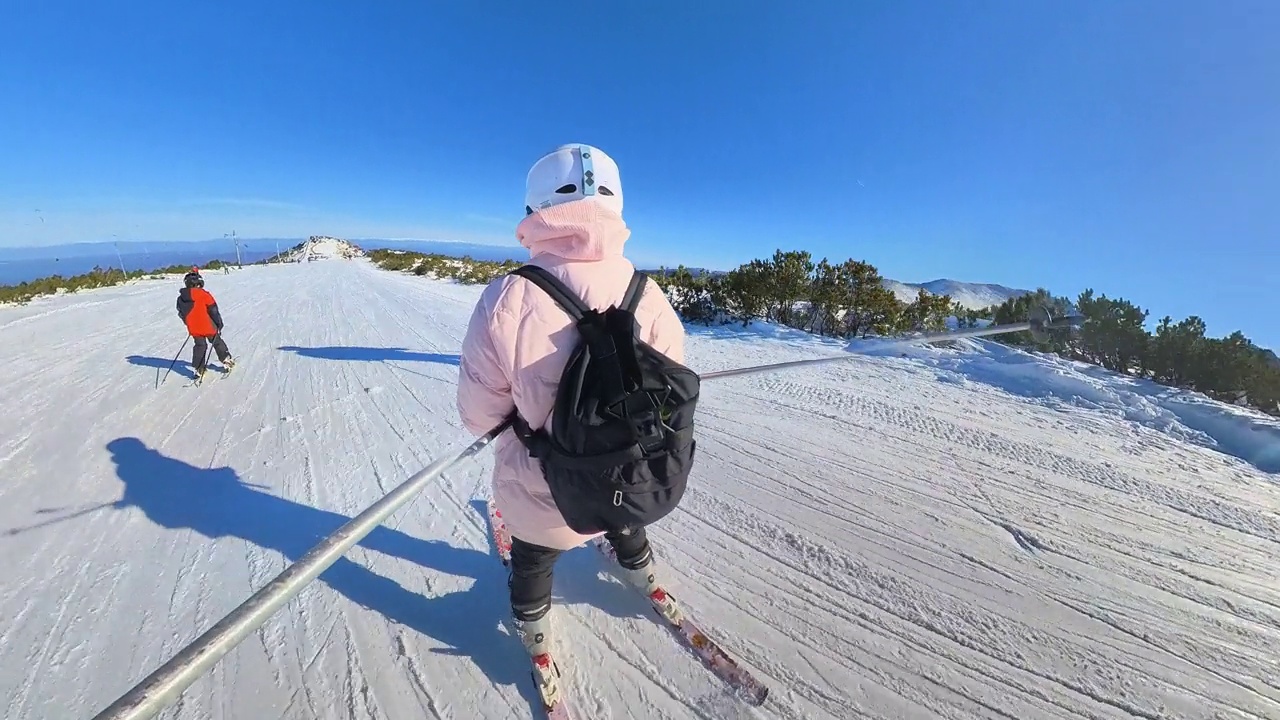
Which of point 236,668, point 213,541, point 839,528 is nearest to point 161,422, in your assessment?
point 213,541

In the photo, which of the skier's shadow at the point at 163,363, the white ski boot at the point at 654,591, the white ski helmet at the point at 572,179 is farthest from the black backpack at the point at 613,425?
the skier's shadow at the point at 163,363

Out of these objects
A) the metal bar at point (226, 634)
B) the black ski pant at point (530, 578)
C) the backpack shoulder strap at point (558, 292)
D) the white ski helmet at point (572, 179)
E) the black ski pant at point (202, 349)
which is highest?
the white ski helmet at point (572, 179)

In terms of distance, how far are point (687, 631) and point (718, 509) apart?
1026 millimetres

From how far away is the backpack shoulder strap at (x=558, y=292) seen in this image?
56.9 inches

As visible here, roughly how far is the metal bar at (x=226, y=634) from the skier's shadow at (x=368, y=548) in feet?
3.41

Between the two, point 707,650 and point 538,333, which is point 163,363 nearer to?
point 538,333

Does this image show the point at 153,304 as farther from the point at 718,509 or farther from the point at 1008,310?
the point at 1008,310

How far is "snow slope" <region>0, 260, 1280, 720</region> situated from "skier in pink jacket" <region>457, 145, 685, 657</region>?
747 millimetres

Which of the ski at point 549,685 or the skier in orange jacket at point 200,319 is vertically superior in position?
the skier in orange jacket at point 200,319

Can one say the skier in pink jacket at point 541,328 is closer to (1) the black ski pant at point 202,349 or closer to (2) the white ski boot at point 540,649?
(2) the white ski boot at point 540,649

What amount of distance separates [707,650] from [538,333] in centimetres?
153

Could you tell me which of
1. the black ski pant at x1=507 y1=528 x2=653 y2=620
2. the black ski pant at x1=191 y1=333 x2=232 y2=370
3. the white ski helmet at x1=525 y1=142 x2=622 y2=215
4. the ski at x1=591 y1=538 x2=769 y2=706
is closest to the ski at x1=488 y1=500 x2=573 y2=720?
the black ski pant at x1=507 y1=528 x2=653 y2=620

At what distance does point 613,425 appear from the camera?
1.37 meters

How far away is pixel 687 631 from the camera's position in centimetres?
206
